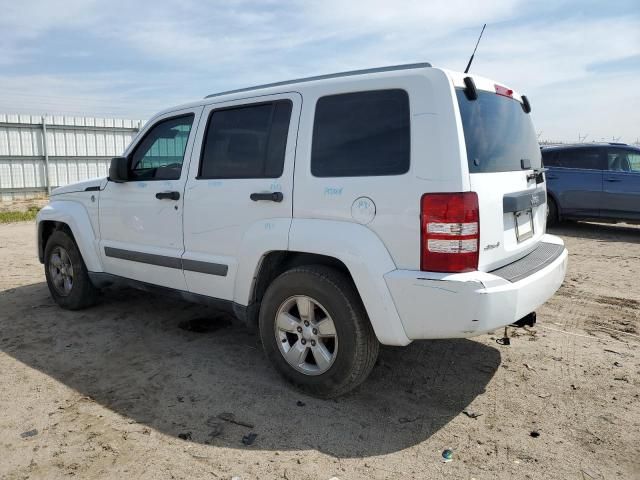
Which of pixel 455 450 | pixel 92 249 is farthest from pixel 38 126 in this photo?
pixel 455 450

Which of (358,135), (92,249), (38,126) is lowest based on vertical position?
(92,249)

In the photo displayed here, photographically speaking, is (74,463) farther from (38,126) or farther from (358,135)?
(38,126)

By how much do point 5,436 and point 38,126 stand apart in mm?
15715

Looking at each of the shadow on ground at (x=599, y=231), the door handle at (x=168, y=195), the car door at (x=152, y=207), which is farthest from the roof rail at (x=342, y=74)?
the shadow on ground at (x=599, y=231)

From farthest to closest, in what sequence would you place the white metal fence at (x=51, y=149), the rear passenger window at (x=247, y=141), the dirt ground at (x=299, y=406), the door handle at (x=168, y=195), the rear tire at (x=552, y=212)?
the white metal fence at (x=51, y=149) → the rear tire at (x=552, y=212) → the door handle at (x=168, y=195) → the rear passenger window at (x=247, y=141) → the dirt ground at (x=299, y=406)

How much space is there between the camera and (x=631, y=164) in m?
9.45

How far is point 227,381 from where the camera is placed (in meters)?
3.68

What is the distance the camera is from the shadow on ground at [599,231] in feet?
30.6

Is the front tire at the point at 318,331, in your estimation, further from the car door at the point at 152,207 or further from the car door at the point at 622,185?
the car door at the point at 622,185

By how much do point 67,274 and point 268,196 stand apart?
120 inches

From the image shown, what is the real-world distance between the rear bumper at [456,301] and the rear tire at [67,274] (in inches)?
143

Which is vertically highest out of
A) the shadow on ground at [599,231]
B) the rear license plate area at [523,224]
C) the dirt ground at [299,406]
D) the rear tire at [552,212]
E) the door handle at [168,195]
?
the door handle at [168,195]

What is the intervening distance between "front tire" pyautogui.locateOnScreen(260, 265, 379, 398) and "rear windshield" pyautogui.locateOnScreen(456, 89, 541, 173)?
3.65 ft

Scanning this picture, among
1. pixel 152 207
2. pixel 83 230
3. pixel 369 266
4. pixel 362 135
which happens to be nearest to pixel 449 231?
pixel 369 266
